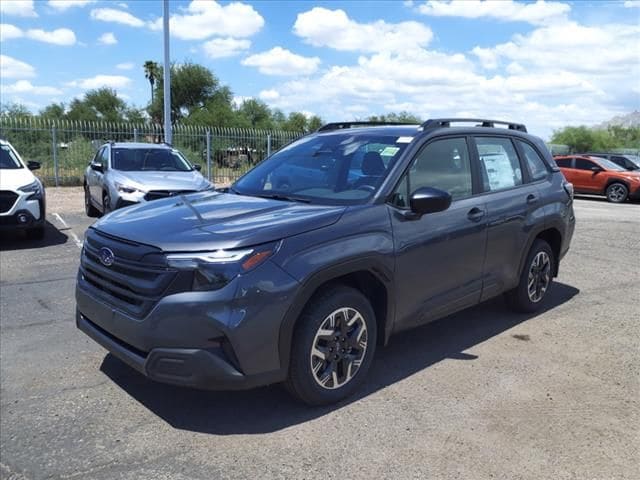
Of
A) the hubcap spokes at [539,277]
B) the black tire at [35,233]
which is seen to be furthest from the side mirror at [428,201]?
the black tire at [35,233]

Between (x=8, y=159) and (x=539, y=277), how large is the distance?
27.0ft

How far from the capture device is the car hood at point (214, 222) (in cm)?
308

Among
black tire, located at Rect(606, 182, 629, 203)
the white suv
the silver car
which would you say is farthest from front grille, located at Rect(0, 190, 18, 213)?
black tire, located at Rect(606, 182, 629, 203)

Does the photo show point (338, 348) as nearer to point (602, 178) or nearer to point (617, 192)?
point (617, 192)

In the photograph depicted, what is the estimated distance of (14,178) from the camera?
27.7ft

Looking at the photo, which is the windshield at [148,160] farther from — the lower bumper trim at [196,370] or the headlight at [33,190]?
the lower bumper trim at [196,370]

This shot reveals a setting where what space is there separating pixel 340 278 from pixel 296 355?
0.58m

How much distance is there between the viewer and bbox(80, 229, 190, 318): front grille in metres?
3.03

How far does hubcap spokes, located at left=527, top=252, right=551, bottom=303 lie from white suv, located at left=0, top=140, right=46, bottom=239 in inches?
275

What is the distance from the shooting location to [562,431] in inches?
130

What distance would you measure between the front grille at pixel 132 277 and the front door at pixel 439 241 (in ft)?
4.97

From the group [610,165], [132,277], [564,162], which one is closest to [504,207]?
[132,277]

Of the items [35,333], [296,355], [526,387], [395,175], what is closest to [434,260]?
[395,175]

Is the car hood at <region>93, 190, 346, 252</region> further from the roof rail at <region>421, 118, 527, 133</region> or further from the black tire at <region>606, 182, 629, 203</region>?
the black tire at <region>606, 182, 629, 203</region>
